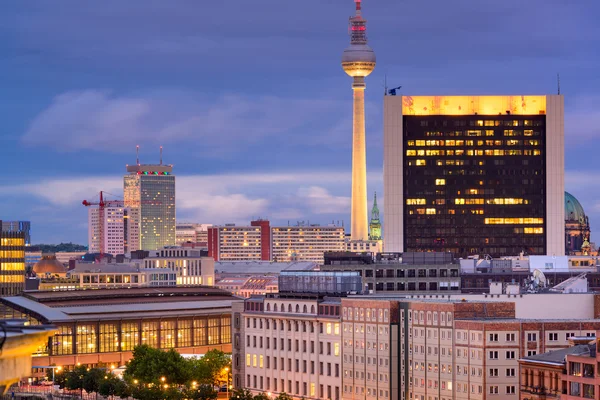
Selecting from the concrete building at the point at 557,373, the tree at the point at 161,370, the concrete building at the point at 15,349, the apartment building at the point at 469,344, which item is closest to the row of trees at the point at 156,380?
the tree at the point at 161,370

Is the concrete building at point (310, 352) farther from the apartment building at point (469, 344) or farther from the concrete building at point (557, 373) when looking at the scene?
the concrete building at point (557, 373)

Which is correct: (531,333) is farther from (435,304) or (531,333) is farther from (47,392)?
(47,392)

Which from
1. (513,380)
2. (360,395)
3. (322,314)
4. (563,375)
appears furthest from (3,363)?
(322,314)

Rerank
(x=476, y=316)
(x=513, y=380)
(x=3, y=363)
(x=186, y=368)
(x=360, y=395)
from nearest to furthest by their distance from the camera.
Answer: (x=3, y=363) → (x=513, y=380) → (x=476, y=316) → (x=360, y=395) → (x=186, y=368)

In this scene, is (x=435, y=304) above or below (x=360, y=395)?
above

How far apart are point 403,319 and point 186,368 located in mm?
36208

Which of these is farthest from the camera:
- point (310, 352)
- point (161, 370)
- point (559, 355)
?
point (310, 352)

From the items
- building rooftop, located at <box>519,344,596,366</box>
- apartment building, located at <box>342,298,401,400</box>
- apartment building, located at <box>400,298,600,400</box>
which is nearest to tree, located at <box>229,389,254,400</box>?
apartment building, located at <box>342,298,401,400</box>

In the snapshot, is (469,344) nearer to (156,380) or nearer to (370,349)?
(370,349)

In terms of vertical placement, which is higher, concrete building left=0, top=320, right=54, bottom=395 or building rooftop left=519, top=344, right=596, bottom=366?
concrete building left=0, top=320, right=54, bottom=395

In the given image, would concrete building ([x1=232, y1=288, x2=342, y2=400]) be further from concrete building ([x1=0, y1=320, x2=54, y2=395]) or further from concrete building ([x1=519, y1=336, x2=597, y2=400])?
concrete building ([x1=0, y1=320, x2=54, y2=395])

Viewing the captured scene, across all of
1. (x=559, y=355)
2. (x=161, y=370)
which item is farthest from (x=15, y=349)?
(x=161, y=370)

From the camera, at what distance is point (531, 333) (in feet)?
499

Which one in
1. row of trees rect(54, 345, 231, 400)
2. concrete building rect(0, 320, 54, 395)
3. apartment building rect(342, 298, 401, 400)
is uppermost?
concrete building rect(0, 320, 54, 395)
